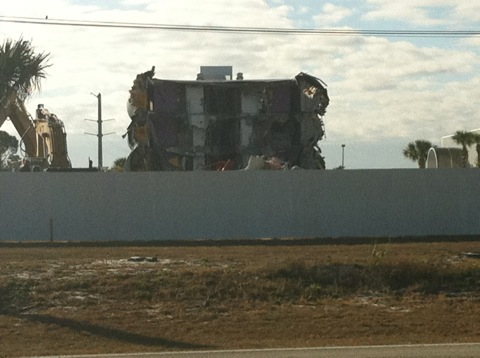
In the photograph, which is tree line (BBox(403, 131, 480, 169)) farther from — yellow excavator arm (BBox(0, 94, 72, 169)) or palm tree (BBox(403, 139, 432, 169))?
yellow excavator arm (BBox(0, 94, 72, 169))

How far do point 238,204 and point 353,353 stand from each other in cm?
1971

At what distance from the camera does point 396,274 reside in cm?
2173

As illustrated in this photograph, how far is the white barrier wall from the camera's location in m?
32.7

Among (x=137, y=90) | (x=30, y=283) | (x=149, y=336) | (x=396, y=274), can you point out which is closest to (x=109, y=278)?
(x=30, y=283)

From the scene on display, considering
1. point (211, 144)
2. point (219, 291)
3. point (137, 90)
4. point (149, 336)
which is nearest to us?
point (149, 336)

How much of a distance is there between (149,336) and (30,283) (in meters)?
4.26

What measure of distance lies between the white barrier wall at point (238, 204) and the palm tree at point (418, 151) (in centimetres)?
2284

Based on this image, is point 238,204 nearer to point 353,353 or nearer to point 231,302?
point 231,302

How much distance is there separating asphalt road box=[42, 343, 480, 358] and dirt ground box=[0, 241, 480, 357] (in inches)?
60.9

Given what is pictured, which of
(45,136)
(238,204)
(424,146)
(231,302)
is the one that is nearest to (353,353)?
(231,302)

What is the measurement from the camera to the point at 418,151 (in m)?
57.3

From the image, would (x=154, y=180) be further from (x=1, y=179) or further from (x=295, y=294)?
(x=295, y=294)

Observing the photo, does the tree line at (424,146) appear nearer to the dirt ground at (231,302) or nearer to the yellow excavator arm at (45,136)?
the yellow excavator arm at (45,136)

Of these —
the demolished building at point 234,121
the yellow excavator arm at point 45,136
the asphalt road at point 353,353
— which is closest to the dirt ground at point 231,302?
the asphalt road at point 353,353
